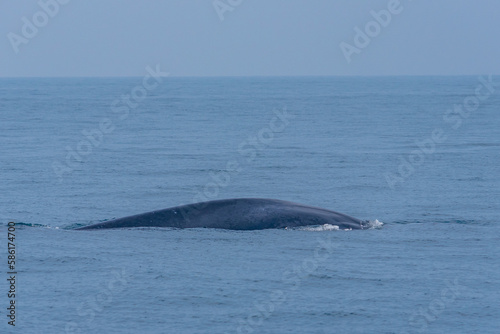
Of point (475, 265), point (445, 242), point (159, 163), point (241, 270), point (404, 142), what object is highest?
point (404, 142)

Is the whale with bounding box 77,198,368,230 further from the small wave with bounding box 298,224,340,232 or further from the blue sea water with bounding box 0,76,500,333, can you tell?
the blue sea water with bounding box 0,76,500,333

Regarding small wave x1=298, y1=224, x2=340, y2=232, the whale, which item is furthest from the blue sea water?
the whale

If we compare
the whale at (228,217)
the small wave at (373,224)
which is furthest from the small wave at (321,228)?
the small wave at (373,224)

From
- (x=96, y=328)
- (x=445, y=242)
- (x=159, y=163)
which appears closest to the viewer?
(x=96, y=328)

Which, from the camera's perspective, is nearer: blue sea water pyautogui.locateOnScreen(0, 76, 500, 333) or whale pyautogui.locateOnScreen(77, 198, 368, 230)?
blue sea water pyautogui.locateOnScreen(0, 76, 500, 333)

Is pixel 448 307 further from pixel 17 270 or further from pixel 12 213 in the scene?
pixel 12 213

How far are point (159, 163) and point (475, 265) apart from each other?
57.0ft

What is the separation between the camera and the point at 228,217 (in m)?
15.7

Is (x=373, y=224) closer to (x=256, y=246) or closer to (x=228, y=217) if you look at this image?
(x=228, y=217)

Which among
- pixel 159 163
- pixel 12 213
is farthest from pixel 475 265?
pixel 159 163

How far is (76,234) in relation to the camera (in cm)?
1566

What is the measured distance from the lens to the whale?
51.4 ft

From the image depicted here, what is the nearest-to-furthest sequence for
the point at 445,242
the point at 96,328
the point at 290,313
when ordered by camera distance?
the point at 96,328 → the point at 290,313 → the point at 445,242

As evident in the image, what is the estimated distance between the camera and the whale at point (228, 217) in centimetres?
1566
